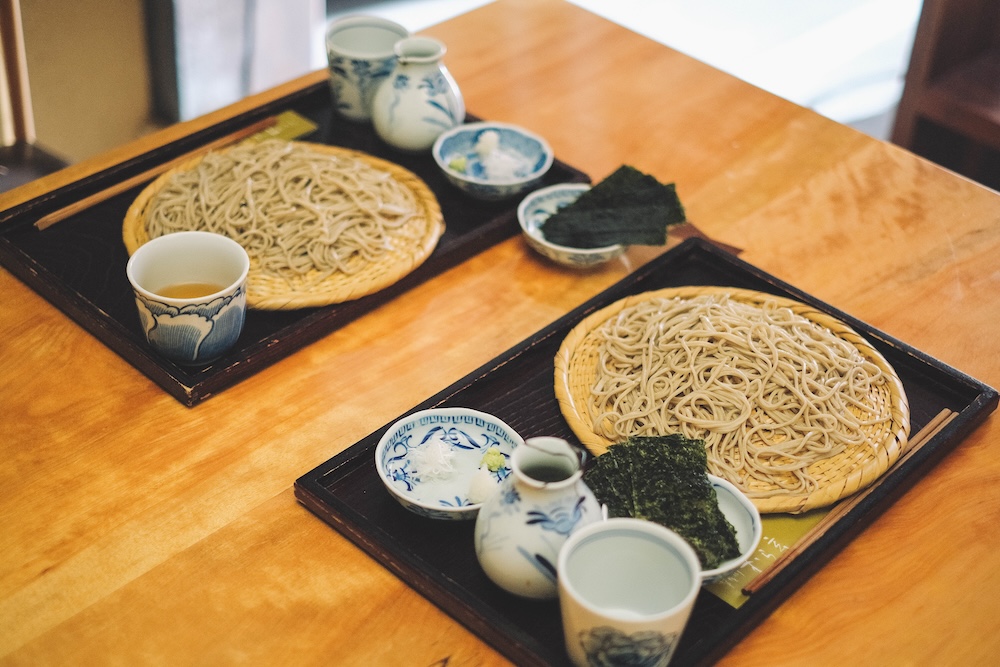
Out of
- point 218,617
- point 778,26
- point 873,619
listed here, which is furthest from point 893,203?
point 778,26

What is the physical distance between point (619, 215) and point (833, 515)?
0.78 m

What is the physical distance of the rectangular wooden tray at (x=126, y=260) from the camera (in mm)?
1759

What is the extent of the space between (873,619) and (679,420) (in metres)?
0.42

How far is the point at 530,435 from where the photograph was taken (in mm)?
1679

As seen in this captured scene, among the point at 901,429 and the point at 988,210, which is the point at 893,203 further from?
the point at 901,429

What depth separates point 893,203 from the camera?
2.30 meters

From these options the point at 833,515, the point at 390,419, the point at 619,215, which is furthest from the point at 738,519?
the point at 619,215

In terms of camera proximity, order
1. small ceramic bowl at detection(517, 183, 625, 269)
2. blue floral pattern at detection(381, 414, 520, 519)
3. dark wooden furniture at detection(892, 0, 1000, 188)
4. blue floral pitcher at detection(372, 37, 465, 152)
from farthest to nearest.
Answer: dark wooden furniture at detection(892, 0, 1000, 188)
blue floral pitcher at detection(372, 37, 465, 152)
small ceramic bowl at detection(517, 183, 625, 269)
blue floral pattern at detection(381, 414, 520, 519)

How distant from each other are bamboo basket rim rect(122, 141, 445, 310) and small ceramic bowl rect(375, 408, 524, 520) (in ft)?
1.25

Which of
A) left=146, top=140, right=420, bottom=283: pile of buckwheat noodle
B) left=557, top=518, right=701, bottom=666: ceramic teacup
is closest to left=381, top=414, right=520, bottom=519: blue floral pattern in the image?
left=557, top=518, right=701, bottom=666: ceramic teacup

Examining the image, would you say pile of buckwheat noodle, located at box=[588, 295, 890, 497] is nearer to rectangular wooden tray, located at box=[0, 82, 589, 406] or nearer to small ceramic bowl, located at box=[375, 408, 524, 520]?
small ceramic bowl, located at box=[375, 408, 524, 520]

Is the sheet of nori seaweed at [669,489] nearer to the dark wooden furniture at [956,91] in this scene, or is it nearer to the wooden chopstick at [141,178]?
the wooden chopstick at [141,178]

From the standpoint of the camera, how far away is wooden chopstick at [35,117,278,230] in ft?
6.64

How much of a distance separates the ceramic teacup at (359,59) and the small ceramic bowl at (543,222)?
1.63 feet
